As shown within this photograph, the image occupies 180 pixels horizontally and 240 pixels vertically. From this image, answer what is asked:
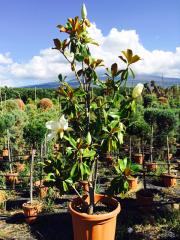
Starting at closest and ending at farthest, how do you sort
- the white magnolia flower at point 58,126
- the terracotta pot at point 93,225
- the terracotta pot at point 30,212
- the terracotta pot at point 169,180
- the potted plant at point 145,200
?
the white magnolia flower at point 58,126 < the terracotta pot at point 93,225 < the terracotta pot at point 30,212 < the potted plant at point 145,200 < the terracotta pot at point 169,180

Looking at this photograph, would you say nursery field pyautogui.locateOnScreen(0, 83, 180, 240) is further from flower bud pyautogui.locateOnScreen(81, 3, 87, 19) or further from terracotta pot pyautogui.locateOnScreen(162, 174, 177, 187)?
flower bud pyautogui.locateOnScreen(81, 3, 87, 19)

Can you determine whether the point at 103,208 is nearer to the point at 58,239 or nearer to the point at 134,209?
the point at 58,239

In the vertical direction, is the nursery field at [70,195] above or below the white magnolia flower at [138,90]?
below

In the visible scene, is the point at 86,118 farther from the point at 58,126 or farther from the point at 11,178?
the point at 11,178

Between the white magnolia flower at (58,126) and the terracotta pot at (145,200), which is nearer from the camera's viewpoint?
the white magnolia flower at (58,126)

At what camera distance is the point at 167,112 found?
7.58 metres

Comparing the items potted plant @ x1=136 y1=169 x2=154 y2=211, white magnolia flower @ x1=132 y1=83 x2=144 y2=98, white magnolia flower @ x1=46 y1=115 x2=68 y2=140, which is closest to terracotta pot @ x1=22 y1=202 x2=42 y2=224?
potted plant @ x1=136 y1=169 x2=154 y2=211

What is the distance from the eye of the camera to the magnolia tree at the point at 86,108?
9.62 feet

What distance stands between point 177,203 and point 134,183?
44.4 inches

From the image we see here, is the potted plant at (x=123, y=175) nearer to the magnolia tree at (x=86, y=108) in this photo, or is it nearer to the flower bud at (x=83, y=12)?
the magnolia tree at (x=86, y=108)

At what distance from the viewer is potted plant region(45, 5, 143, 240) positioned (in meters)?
2.94

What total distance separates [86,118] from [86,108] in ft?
0.35

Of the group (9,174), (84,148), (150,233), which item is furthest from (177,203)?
(9,174)

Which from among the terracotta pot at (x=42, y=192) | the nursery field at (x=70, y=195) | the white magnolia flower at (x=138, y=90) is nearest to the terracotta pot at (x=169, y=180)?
the nursery field at (x=70, y=195)
